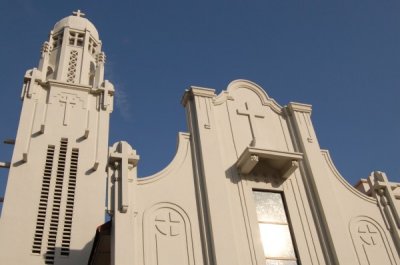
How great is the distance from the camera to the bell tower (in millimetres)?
21797

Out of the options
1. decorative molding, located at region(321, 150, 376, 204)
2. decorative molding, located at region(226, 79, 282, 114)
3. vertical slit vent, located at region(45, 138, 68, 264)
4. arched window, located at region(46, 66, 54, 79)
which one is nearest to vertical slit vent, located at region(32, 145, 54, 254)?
vertical slit vent, located at region(45, 138, 68, 264)

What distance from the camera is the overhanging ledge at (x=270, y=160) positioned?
589 inches

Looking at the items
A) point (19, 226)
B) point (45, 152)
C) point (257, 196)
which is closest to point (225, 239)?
point (257, 196)

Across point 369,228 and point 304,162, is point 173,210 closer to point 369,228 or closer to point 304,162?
point 304,162

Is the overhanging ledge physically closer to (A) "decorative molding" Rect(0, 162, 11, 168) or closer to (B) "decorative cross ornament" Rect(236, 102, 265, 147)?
(B) "decorative cross ornament" Rect(236, 102, 265, 147)

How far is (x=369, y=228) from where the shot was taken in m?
15.4

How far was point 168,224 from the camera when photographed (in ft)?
44.4

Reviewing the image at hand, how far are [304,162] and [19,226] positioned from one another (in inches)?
518

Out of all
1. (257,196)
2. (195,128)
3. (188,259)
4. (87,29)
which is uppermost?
(87,29)

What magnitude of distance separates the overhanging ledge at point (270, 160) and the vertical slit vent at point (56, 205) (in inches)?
423

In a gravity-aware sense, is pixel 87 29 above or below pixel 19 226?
above

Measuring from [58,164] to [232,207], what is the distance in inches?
529

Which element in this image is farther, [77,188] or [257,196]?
[77,188]

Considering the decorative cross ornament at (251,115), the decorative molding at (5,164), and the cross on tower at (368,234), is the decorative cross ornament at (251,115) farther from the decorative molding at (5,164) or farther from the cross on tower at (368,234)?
the decorative molding at (5,164)
